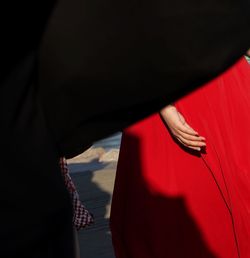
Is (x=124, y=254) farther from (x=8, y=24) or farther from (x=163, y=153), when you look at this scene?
(x=8, y=24)

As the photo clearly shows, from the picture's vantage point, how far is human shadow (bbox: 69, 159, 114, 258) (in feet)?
11.5

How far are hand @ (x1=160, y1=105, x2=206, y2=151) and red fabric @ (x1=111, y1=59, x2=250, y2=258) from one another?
6 centimetres

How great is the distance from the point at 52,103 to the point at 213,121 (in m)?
1.39

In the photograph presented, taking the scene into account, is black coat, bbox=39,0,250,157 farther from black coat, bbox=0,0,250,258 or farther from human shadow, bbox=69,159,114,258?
human shadow, bbox=69,159,114,258

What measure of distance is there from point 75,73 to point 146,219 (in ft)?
4.91

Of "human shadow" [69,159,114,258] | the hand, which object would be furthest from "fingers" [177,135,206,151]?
"human shadow" [69,159,114,258]

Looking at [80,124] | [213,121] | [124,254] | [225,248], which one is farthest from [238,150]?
[80,124]

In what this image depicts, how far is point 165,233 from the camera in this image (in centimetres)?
227

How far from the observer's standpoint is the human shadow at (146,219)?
225 cm

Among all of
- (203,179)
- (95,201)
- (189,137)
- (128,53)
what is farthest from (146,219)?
(95,201)

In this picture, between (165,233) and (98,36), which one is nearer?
(98,36)

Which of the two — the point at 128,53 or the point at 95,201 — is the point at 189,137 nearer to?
the point at 128,53

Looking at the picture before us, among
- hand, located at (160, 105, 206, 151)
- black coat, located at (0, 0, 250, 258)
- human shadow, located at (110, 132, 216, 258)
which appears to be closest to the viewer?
black coat, located at (0, 0, 250, 258)

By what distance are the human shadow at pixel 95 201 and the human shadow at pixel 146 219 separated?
987 mm
